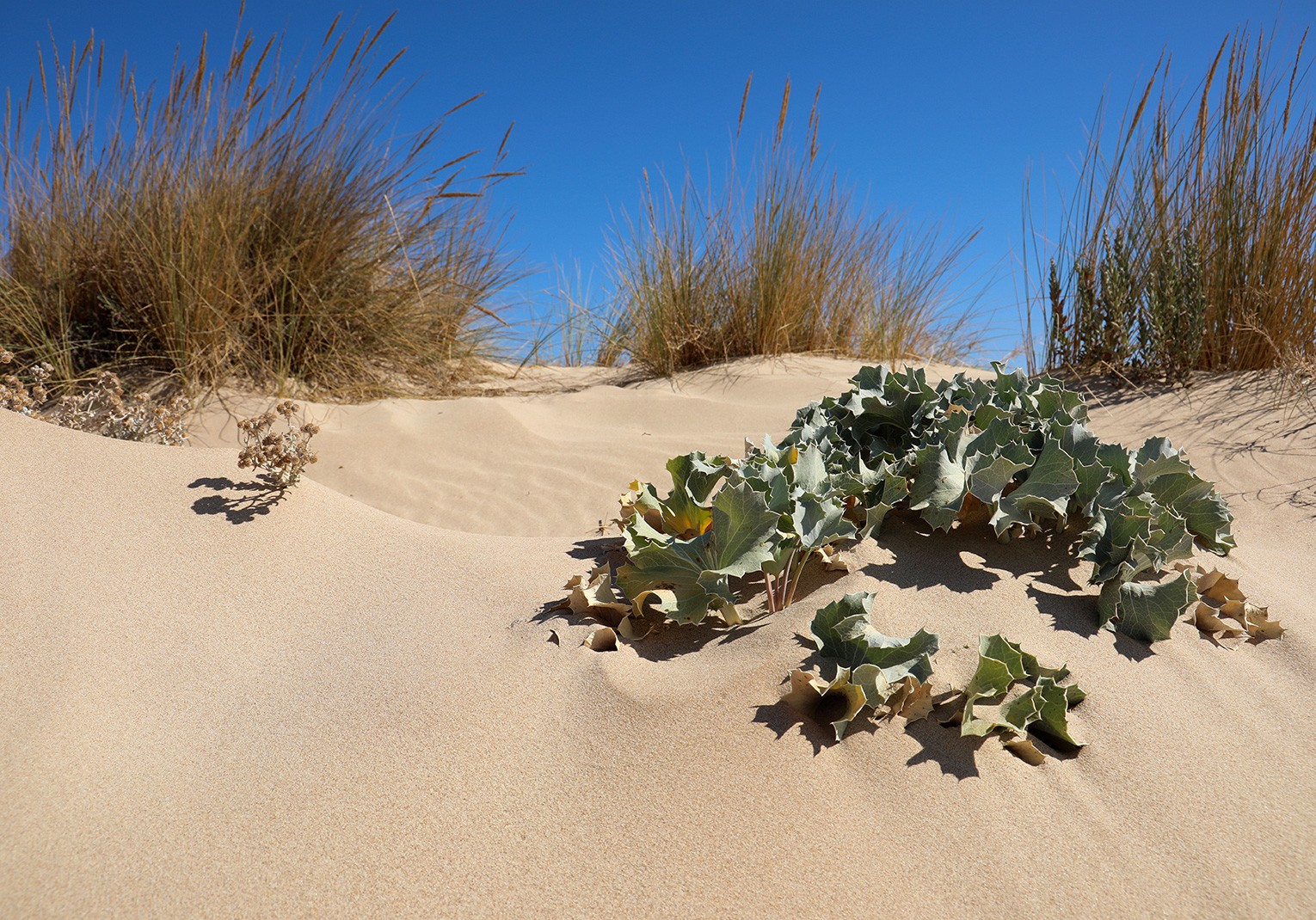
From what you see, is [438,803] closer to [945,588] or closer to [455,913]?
[455,913]

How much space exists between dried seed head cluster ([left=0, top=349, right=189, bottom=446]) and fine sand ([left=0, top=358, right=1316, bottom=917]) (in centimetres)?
85

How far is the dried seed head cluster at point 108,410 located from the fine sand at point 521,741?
0.85 metres

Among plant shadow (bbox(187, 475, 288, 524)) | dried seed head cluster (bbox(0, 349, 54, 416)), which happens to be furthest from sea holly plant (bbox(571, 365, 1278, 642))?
dried seed head cluster (bbox(0, 349, 54, 416))

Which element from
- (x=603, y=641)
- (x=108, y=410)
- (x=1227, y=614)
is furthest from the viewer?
(x=108, y=410)

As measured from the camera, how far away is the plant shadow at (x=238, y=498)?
2012 mm

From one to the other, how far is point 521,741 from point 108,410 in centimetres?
271

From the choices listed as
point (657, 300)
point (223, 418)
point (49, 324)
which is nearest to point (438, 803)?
point (223, 418)

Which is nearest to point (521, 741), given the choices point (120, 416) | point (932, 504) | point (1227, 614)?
point (932, 504)

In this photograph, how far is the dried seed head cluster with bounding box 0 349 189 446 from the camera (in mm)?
2984

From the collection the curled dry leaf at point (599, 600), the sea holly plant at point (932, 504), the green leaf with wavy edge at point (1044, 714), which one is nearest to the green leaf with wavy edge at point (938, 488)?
the sea holly plant at point (932, 504)

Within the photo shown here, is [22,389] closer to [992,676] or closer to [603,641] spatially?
[603,641]

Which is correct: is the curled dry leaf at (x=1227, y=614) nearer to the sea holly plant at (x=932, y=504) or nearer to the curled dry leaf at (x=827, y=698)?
the sea holly plant at (x=932, y=504)

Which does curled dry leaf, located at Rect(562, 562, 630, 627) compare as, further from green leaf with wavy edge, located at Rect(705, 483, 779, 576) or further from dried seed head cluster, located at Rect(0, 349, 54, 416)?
dried seed head cluster, located at Rect(0, 349, 54, 416)

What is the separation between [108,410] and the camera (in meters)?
3.27
